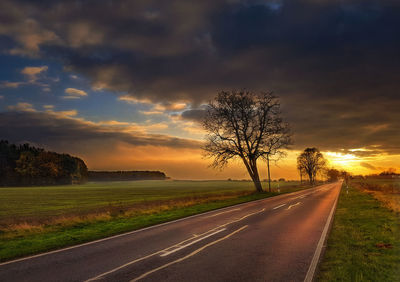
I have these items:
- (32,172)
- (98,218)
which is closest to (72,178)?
(32,172)

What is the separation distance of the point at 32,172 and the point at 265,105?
324 feet

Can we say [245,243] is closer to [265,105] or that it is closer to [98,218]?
[98,218]

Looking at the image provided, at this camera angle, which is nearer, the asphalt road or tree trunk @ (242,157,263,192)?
the asphalt road

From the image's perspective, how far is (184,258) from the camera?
784 cm

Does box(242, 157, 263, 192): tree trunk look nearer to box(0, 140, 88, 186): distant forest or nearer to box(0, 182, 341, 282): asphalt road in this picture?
box(0, 182, 341, 282): asphalt road

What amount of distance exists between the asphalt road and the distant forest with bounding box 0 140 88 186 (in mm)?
113376

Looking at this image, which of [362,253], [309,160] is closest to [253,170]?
[362,253]

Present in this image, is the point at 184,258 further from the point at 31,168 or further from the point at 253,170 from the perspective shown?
the point at 31,168

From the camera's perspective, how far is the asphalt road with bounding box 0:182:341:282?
6.52m

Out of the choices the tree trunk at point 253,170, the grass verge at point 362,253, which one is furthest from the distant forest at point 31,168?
the grass verge at point 362,253

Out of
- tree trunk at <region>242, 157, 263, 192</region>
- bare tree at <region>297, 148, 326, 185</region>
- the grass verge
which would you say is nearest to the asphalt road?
the grass verge

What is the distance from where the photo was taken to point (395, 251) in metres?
8.78

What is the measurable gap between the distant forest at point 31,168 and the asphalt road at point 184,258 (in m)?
113

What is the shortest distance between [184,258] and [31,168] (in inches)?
4660
